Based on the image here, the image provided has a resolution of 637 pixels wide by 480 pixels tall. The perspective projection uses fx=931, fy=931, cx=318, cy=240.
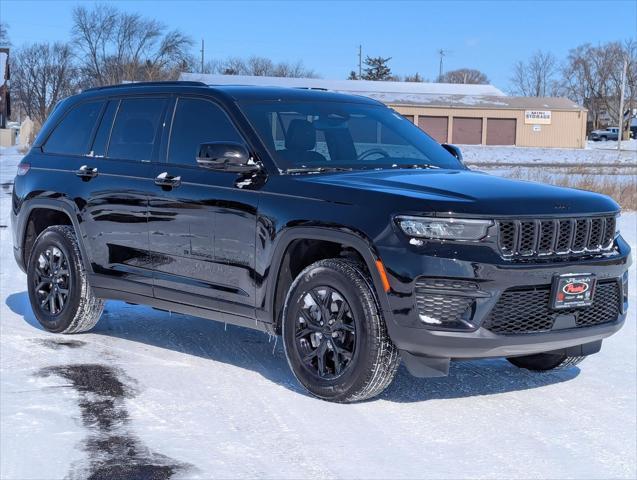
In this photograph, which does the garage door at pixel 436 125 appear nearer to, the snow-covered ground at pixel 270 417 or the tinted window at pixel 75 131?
the tinted window at pixel 75 131

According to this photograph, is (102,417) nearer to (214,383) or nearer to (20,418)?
(20,418)

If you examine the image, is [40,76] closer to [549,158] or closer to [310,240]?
[549,158]

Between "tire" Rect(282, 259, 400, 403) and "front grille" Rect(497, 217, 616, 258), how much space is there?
784mm

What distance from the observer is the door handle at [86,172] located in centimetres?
685

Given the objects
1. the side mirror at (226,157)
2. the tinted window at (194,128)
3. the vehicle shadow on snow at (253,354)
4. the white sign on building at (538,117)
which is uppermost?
the white sign on building at (538,117)

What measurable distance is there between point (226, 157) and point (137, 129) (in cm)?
138

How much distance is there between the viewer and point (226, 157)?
5.61 meters

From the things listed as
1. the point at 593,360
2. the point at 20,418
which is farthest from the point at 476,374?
the point at 20,418

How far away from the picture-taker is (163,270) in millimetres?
6273

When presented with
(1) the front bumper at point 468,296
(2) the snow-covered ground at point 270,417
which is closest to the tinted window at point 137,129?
(2) the snow-covered ground at point 270,417

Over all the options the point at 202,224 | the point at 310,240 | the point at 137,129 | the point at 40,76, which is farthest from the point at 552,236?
the point at 40,76

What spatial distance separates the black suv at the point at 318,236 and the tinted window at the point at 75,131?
19 mm

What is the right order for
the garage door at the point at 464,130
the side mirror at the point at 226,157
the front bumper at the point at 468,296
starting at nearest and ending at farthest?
the front bumper at the point at 468,296, the side mirror at the point at 226,157, the garage door at the point at 464,130

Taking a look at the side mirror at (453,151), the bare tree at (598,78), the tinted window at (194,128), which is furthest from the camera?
the bare tree at (598,78)
